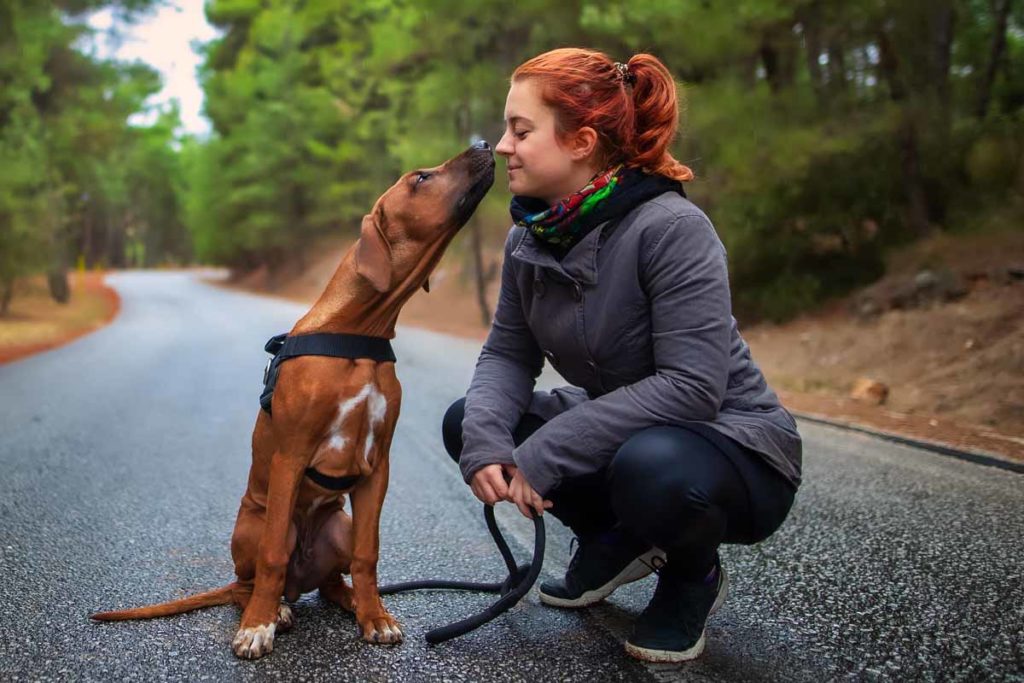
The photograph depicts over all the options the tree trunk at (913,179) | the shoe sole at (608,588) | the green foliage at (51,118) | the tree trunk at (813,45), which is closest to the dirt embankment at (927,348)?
the tree trunk at (913,179)

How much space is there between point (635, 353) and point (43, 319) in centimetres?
2123

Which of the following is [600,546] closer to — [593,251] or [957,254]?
[593,251]

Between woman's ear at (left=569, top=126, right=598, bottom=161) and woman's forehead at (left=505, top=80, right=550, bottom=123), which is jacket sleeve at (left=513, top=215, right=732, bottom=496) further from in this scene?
woman's forehead at (left=505, top=80, right=550, bottom=123)

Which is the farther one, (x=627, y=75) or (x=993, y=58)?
(x=993, y=58)

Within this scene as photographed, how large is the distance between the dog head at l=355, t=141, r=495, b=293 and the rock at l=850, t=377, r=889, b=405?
6.78 meters

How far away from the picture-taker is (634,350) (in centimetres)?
261

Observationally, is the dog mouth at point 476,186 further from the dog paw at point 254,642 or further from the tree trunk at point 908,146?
the tree trunk at point 908,146

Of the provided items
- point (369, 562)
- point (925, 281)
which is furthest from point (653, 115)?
point (925, 281)

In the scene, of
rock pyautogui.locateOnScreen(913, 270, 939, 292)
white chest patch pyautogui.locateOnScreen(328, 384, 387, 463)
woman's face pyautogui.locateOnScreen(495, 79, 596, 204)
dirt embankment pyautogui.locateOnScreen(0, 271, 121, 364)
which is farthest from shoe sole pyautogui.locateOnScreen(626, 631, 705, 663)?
dirt embankment pyautogui.locateOnScreen(0, 271, 121, 364)

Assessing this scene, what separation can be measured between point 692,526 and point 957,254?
10857 millimetres

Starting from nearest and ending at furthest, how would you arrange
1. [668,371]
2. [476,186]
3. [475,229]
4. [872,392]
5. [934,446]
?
[668,371]
[476,186]
[934,446]
[872,392]
[475,229]

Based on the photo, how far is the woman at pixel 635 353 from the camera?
7.97 ft

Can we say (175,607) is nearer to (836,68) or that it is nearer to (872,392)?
(872,392)

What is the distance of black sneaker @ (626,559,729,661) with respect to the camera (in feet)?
8.39
